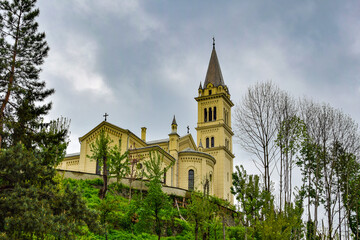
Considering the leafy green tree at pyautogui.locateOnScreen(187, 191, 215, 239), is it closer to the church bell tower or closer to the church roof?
the church bell tower

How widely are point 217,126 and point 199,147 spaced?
29.1ft

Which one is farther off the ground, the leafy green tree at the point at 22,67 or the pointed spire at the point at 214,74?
the pointed spire at the point at 214,74

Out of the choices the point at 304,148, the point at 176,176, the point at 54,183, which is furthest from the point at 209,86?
the point at 54,183

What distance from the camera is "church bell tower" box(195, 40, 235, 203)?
53.9 metres

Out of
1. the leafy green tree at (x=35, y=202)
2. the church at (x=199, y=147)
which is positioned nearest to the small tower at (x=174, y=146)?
the church at (x=199, y=147)

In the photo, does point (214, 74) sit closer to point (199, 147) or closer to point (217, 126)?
point (217, 126)

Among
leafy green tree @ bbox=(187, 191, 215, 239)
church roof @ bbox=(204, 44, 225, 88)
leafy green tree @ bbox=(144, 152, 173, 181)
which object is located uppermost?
church roof @ bbox=(204, 44, 225, 88)

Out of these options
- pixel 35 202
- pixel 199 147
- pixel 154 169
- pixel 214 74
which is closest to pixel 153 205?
pixel 154 169

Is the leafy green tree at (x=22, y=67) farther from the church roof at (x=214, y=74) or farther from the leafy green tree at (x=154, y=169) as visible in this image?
the church roof at (x=214, y=74)

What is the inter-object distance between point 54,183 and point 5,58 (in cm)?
946

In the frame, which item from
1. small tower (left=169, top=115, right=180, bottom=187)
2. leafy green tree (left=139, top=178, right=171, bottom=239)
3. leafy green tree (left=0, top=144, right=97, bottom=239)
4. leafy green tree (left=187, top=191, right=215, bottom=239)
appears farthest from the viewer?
small tower (left=169, top=115, right=180, bottom=187)

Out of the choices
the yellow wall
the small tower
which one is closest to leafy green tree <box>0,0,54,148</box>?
the small tower

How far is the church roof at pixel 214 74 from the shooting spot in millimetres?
59812

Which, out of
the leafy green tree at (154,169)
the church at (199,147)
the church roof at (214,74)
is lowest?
the leafy green tree at (154,169)
